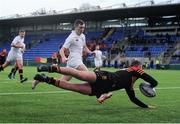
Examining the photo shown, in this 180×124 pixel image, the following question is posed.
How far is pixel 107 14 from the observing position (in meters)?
60.7

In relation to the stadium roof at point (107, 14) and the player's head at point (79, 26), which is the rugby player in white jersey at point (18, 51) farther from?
the stadium roof at point (107, 14)

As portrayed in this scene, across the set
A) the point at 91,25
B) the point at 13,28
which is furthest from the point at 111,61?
the point at 13,28

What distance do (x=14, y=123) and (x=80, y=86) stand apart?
2397mm

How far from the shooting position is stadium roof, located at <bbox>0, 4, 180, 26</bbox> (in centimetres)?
5512

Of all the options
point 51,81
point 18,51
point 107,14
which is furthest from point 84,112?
point 107,14

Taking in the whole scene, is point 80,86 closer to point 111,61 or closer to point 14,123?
point 14,123

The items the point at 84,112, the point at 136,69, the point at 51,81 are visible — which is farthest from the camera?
the point at 136,69

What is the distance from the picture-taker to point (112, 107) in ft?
31.7

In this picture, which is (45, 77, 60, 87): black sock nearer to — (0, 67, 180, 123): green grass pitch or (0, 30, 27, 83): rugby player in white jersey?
(0, 67, 180, 123): green grass pitch

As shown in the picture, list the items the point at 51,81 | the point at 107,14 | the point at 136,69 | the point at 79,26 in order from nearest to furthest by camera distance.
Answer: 1. the point at 51,81
2. the point at 136,69
3. the point at 79,26
4. the point at 107,14

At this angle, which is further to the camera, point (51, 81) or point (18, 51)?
point (18, 51)

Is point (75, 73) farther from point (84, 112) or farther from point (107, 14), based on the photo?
point (107, 14)

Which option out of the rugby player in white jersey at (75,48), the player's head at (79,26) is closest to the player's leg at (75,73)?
the player's head at (79,26)

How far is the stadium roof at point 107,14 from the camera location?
5512cm
